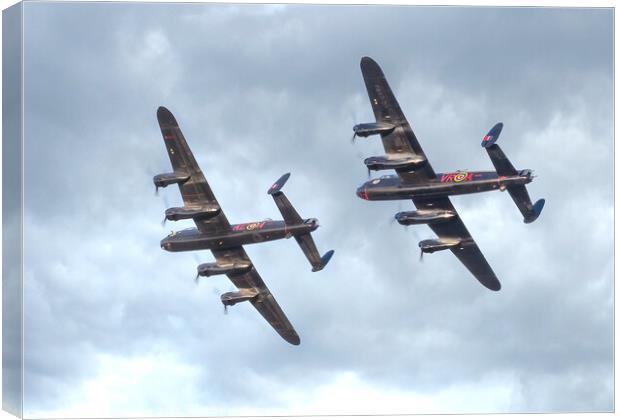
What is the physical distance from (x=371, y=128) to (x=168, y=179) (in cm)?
1387

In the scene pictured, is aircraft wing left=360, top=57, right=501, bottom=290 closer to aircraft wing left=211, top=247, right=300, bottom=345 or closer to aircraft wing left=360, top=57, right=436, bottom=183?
aircraft wing left=360, top=57, right=436, bottom=183

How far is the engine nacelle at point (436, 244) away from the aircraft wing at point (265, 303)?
40.9ft

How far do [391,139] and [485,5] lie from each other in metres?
10.8

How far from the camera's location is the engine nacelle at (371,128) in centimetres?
8681

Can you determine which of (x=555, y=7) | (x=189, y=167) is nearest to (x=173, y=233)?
(x=189, y=167)

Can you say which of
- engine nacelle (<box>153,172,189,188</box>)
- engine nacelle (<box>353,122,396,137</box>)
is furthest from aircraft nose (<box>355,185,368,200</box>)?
engine nacelle (<box>153,172,189,188</box>)

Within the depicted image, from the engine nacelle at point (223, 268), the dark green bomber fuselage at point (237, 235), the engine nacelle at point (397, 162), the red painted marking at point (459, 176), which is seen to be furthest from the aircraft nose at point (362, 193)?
the engine nacelle at point (223, 268)

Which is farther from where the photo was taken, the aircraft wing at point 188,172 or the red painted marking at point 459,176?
the aircraft wing at point 188,172

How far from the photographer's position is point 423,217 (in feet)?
299

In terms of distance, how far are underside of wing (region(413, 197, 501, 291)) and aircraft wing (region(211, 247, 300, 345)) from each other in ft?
43.8

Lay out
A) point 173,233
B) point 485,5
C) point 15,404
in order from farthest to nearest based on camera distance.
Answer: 1. point 173,233
2. point 485,5
3. point 15,404

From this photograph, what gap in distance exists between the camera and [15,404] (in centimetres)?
7900

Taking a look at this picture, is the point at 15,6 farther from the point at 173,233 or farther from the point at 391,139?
the point at 391,139

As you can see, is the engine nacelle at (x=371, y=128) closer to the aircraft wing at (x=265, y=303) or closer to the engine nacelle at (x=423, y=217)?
the engine nacelle at (x=423, y=217)
